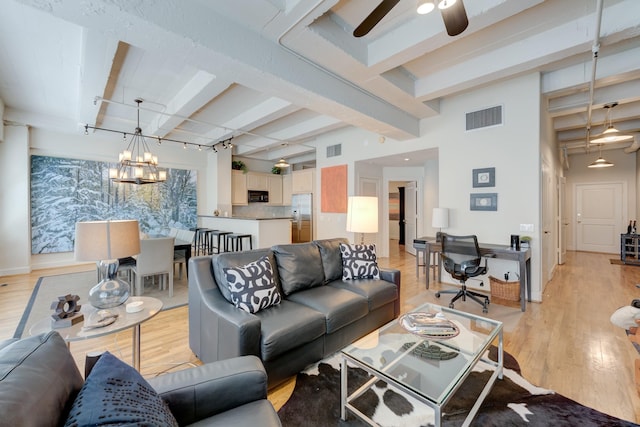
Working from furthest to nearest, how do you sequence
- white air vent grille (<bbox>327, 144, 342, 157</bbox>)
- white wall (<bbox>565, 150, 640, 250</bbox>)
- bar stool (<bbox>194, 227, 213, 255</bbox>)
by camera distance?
white wall (<bbox>565, 150, 640, 250</bbox>) < bar stool (<bbox>194, 227, 213, 255</bbox>) < white air vent grille (<bbox>327, 144, 342, 157</bbox>)

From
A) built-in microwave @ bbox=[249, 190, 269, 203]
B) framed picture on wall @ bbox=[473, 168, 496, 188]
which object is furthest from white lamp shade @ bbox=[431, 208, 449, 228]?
built-in microwave @ bbox=[249, 190, 269, 203]

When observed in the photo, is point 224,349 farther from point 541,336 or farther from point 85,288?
point 85,288

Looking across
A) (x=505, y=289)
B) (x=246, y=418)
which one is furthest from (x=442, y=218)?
(x=246, y=418)

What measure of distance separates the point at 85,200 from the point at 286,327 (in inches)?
267

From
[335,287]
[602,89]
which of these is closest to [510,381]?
[335,287]

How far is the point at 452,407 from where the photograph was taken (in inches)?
73.0

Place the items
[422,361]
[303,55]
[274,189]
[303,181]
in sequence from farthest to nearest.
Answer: [274,189] < [303,181] < [303,55] < [422,361]

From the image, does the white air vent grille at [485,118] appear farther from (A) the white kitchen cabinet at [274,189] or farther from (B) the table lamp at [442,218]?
(A) the white kitchen cabinet at [274,189]

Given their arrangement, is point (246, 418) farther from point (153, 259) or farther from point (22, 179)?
point (22, 179)

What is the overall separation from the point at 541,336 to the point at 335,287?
7.34 ft

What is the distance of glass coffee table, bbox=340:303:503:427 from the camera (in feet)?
5.14

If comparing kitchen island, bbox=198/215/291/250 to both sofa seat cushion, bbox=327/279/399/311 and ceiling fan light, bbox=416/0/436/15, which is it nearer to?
sofa seat cushion, bbox=327/279/399/311

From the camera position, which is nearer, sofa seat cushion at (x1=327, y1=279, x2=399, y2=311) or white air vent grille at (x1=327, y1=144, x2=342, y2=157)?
sofa seat cushion at (x1=327, y1=279, x2=399, y2=311)

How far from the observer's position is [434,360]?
1898 millimetres
